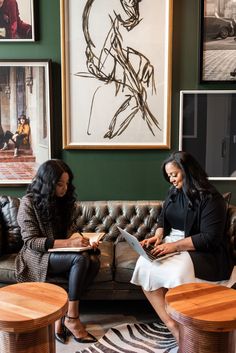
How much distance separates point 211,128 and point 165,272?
1578 mm

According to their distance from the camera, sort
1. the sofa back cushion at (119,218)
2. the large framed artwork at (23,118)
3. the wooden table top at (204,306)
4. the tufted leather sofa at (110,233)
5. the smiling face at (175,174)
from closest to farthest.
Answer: the wooden table top at (204,306) → the smiling face at (175,174) → the tufted leather sofa at (110,233) → the sofa back cushion at (119,218) → the large framed artwork at (23,118)

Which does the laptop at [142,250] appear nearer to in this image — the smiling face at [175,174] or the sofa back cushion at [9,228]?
the smiling face at [175,174]

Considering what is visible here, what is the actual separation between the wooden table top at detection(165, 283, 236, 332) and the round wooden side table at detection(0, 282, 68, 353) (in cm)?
55

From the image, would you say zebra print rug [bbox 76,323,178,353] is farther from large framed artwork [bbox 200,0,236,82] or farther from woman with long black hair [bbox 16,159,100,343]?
large framed artwork [bbox 200,0,236,82]

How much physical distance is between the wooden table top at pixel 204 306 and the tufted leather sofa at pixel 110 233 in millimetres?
732

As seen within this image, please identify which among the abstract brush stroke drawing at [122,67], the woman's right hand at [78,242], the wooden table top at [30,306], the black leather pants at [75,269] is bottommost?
the black leather pants at [75,269]

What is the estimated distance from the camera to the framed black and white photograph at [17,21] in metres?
3.32

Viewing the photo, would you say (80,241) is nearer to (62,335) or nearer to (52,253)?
(52,253)

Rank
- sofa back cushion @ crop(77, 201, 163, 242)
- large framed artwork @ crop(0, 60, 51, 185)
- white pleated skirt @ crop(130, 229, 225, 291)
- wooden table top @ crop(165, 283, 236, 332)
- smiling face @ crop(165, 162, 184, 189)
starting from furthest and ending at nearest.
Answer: large framed artwork @ crop(0, 60, 51, 185)
sofa back cushion @ crop(77, 201, 163, 242)
smiling face @ crop(165, 162, 184, 189)
white pleated skirt @ crop(130, 229, 225, 291)
wooden table top @ crop(165, 283, 236, 332)

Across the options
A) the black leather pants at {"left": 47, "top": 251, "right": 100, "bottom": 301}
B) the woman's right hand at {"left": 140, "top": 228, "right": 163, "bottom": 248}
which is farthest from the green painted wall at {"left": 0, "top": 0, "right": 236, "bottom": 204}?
the black leather pants at {"left": 47, "top": 251, "right": 100, "bottom": 301}

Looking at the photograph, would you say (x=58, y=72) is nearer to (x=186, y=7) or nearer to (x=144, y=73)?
(x=144, y=73)

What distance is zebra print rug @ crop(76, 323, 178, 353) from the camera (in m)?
2.36

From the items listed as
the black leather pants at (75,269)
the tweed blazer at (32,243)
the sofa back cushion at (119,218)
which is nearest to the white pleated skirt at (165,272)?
the black leather pants at (75,269)

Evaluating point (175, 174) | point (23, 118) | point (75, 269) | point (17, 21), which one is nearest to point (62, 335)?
point (75, 269)
